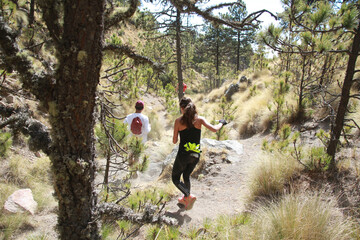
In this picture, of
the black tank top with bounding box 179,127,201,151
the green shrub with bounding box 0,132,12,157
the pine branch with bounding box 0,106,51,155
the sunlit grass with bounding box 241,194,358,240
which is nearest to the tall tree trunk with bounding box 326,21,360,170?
the sunlit grass with bounding box 241,194,358,240

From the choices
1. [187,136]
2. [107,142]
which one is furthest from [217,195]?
[107,142]

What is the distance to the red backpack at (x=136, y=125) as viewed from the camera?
4562 millimetres

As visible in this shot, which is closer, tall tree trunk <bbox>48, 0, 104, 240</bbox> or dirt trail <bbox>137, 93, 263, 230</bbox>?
tall tree trunk <bbox>48, 0, 104, 240</bbox>

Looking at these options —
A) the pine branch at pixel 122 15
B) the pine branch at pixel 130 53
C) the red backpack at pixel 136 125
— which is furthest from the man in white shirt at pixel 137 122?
the pine branch at pixel 122 15

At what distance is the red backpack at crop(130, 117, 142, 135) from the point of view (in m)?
4.56

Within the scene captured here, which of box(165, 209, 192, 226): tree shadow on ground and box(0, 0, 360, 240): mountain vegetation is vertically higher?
box(0, 0, 360, 240): mountain vegetation

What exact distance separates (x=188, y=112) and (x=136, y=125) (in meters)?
1.70

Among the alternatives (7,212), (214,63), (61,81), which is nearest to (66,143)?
(61,81)

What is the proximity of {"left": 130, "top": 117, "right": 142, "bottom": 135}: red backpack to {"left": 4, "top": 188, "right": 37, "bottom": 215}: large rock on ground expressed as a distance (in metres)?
2.12

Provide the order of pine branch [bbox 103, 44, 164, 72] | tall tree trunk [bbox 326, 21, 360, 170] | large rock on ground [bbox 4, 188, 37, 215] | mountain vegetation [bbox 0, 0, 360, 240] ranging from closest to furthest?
mountain vegetation [bbox 0, 0, 360, 240], pine branch [bbox 103, 44, 164, 72], tall tree trunk [bbox 326, 21, 360, 170], large rock on ground [bbox 4, 188, 37, 215]

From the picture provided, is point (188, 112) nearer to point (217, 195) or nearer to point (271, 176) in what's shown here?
point (271, 176)

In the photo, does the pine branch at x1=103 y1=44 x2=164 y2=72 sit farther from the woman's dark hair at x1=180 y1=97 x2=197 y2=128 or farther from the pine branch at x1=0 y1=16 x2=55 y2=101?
the woman's dark hair at x1=180 y1=97 x2=197 y2=128

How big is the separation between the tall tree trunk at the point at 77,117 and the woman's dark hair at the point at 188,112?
6.78ft

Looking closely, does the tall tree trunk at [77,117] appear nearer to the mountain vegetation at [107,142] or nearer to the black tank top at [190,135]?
the mountain vegetation at [107,142]
